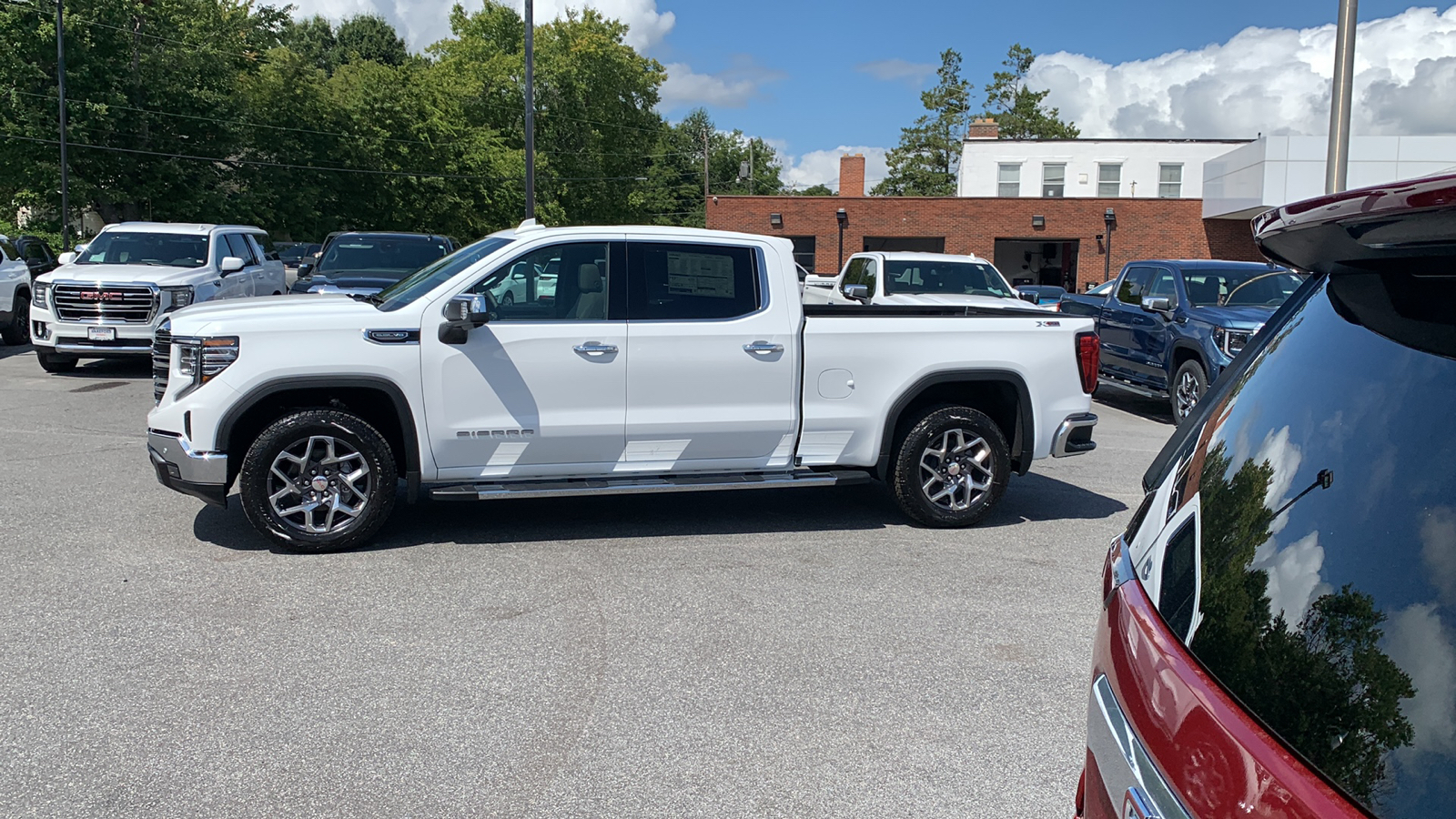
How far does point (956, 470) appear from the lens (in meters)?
7.35

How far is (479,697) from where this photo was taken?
4469 millimetres

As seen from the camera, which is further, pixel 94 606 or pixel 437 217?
pixel 437 217

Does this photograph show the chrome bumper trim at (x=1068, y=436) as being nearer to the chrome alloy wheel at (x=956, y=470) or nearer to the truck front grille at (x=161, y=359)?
the chrome alloy wheel at (x=956, y=470)

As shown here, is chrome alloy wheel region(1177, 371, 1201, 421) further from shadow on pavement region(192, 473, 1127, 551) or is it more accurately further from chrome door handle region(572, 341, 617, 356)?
chrome door handle region(572, 341, 617, 356)

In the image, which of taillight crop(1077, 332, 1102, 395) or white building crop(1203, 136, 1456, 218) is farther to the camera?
white building crop(1203, 136, 1456, 218)

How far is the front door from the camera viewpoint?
6.52 metres

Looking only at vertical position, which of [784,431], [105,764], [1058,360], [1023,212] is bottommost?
[105,764]

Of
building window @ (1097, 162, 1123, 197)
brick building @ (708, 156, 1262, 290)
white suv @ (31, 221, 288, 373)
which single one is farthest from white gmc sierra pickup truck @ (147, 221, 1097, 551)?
building window @ (1097, 162, 1123, 197)

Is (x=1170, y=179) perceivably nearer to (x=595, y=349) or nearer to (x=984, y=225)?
(x=984, y=225)

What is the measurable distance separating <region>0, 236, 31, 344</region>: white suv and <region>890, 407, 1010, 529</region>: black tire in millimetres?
15666

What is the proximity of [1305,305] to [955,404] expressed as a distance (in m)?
5.59

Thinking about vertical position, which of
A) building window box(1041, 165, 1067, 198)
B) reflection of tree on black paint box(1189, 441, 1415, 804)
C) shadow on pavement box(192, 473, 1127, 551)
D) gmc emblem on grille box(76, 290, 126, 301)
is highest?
building window box(1041, 165, 1067, 198)

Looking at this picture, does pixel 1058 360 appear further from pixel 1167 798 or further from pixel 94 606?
pixel 1167 798

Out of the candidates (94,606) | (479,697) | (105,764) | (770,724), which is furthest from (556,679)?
(94,606)
